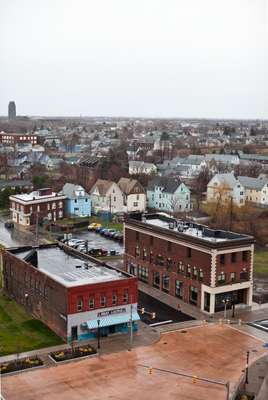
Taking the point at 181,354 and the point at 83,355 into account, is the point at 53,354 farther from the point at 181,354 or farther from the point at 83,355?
the point at 181,354

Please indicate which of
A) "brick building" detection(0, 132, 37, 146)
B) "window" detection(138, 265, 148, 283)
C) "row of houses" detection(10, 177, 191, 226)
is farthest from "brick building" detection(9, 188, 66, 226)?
"brick building" detection(0, 132, 37, 146)

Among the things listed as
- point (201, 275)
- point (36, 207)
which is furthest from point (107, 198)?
point (201, 275)

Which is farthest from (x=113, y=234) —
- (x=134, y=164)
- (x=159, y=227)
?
(x=134, y=164)

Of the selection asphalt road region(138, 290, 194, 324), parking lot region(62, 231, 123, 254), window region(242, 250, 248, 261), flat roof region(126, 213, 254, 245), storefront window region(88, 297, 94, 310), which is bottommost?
asphalt road region(138, 290, 194, 324)

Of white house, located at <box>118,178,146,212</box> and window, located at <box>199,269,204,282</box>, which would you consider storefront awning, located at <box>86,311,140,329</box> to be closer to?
window, located at <box>199,269,204,282</box>

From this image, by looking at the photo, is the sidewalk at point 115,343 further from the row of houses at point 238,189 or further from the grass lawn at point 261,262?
the row of houses at point 238,189
